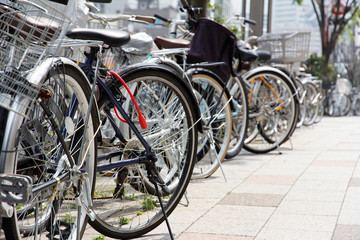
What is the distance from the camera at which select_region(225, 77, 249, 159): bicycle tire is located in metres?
5.36

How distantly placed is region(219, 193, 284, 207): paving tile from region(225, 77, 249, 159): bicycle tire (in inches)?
54.0

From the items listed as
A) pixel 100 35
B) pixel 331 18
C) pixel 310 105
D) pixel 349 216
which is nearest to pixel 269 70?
pixel 349 216

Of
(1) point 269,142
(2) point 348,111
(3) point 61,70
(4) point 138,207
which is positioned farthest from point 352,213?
(2) point 348,111

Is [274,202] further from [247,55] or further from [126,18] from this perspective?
[247,55]

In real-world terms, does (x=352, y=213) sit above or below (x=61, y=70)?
below

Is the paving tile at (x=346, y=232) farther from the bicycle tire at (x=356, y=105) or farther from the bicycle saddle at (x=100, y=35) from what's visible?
the bicycle tire at (x=356, y=105)

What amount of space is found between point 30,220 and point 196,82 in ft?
7.05

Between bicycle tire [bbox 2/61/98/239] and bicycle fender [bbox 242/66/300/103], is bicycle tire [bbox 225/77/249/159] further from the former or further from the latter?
bicycle tire [bbox 2/61/98/239]

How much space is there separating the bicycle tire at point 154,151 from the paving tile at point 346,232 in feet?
2.74

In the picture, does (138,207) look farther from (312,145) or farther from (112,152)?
(312,145)

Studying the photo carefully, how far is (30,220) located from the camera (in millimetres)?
2588

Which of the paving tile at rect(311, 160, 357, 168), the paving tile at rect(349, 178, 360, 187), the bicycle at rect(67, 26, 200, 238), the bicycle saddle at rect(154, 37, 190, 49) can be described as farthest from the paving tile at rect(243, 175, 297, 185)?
the bicycle at rect(67, 26, 200, 238)

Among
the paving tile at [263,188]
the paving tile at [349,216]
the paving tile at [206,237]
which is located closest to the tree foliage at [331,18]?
the paving tile at [263,188]

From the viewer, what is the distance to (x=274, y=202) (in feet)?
12.4
